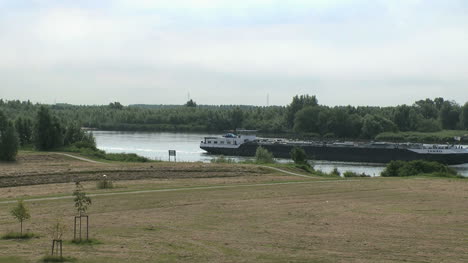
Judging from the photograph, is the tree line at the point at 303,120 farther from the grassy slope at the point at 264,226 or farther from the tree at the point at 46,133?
the grassy slope at the point at 264,226

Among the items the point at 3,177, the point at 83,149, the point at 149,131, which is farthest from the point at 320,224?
the point at 149,131

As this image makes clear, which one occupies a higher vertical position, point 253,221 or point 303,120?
point 303,120

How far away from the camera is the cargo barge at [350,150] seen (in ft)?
291

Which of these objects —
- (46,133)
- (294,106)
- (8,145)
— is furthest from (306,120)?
(8,145)

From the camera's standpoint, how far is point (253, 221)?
2178 cm

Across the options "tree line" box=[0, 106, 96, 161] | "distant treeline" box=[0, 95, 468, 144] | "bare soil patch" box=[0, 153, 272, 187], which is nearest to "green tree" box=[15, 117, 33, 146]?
"tree line" box=[0, 106, 96, 161]

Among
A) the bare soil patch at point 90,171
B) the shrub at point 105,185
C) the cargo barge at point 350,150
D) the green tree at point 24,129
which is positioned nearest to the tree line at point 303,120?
the cargo barge at point 350,150

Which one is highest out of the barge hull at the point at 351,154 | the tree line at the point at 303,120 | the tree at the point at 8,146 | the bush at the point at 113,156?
the tree line at the point at 303,120

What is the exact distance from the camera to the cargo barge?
88688mm

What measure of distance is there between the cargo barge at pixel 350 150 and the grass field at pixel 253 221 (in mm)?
53010

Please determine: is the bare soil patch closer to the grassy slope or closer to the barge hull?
the grassy slope

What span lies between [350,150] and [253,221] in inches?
2867

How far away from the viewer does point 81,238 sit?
1717 cm

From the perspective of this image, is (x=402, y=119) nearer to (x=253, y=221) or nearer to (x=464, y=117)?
(x=464, y=117)
